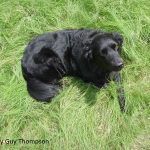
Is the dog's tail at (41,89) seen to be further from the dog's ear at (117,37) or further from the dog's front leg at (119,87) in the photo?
the dog's ear at (117,37)

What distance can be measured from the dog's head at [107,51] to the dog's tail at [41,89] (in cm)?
56

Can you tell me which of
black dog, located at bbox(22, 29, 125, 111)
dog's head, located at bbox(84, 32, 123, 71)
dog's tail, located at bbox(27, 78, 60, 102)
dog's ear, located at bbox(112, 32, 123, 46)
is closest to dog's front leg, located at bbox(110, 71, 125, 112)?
black dog, located at bbox(22, 29, 125, 111)

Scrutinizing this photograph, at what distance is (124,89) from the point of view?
4.74 metres

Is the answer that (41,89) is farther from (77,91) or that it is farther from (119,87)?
(119,87)

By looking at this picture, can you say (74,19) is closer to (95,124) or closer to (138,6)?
(138,6)

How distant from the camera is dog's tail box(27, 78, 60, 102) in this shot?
480 cm

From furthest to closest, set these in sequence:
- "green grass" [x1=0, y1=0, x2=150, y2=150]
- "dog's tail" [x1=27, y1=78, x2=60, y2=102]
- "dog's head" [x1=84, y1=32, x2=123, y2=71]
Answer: "dog's tail" [x1=27, y1=78, x2=60, y2=102] < "green grass" [x1=0, y1=0, x2=150, y2=150] < "dog's head" [x1=84, y1=32, x2=123, y2=71]

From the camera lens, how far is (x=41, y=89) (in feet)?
15.9

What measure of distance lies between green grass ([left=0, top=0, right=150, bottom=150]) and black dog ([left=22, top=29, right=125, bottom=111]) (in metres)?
0.09

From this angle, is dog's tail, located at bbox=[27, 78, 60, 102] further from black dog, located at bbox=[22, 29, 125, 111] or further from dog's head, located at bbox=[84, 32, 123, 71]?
dog's head, located at bbox=[84, 32, 123, 71]

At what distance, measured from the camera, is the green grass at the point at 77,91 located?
450 centimetres

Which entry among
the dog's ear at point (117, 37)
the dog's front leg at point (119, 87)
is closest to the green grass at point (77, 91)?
the dog's front leg at point (119, 87)

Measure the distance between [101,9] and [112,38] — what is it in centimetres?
85

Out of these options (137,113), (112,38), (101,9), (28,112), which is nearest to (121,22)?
(101,9)
